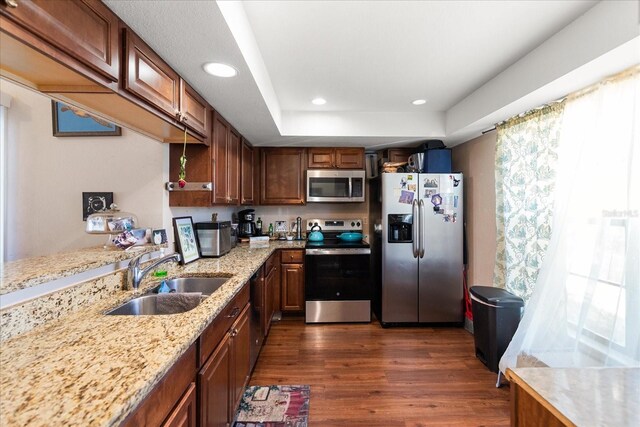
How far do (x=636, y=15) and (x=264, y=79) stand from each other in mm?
1994

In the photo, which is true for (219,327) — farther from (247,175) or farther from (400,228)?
(400,228)

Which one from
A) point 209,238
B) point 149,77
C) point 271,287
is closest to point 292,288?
point 271,287

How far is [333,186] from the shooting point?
343 centimetres

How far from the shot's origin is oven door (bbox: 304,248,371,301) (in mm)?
3072

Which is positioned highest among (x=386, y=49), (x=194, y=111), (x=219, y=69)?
(x=386, y=49)

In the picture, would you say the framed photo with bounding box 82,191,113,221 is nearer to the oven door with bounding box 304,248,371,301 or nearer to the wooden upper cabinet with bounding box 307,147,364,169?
the oven door with bounding box 304,248,371,301

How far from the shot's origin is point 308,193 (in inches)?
134

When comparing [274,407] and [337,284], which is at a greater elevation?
[337,284]

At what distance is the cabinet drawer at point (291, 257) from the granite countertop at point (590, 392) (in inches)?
92.5

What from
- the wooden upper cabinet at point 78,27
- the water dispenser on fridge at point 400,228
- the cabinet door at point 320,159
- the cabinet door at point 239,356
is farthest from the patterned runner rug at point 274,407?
the cabinet door at point 320,159

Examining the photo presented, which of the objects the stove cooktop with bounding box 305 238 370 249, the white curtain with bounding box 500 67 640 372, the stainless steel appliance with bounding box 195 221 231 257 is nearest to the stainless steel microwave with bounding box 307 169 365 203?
the stove cooktop with bounding box 305 238 370 249

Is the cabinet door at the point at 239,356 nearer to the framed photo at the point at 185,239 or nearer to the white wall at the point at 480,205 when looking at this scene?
the framed photo at the point at 185,239

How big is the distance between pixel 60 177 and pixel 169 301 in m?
1.18

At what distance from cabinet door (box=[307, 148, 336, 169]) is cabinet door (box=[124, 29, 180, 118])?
2.02m
